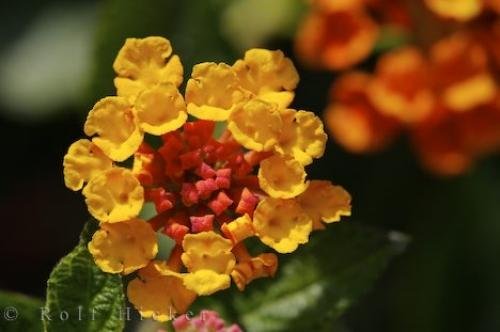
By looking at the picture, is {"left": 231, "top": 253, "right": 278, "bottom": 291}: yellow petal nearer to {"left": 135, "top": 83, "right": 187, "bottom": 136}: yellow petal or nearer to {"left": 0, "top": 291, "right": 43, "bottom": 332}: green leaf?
{"left": 135, "top": 83, "right": 187, "bottom": 136}: yellow petal

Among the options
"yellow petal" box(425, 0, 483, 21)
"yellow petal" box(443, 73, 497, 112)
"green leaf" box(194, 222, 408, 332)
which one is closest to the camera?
"green leaf" box(194, 222, 408, 332)

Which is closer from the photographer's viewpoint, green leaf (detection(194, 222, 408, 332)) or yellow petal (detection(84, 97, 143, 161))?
yellow petal (detection(84, 97, 143, 161))

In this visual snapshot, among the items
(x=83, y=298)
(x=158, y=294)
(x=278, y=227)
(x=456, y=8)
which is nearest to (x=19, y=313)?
(x=83, y=298)

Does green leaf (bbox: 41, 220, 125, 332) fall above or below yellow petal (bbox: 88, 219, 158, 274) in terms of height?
below

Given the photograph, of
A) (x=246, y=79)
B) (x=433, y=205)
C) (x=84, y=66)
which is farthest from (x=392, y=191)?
(x=246, y=79)

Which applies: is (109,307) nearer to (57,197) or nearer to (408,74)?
(408,74)

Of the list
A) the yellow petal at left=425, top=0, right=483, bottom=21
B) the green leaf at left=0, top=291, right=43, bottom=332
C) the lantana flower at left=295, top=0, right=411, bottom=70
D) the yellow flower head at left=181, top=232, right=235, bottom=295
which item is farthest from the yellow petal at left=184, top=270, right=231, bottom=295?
the lantana flower at left=295, top=0, right=411, bottom=70
